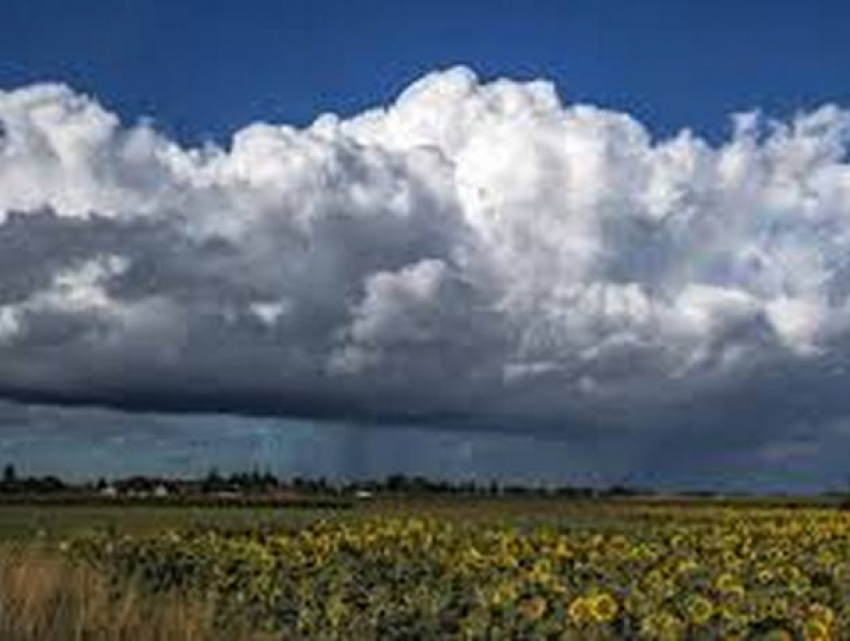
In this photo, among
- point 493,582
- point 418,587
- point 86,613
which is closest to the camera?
point 86,613

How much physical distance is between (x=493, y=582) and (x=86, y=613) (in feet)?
25.5

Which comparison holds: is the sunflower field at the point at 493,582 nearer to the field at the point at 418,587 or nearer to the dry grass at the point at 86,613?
the field at the point at 418,587

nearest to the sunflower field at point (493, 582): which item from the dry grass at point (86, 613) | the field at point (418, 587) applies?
the field at point (418, 587)

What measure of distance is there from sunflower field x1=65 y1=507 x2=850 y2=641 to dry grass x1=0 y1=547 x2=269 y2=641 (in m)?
1.23

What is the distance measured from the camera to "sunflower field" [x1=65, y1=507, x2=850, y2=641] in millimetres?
22109

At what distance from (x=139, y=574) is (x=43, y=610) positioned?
396 inches

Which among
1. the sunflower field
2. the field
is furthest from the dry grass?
the sunflower field

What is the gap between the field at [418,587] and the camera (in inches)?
853

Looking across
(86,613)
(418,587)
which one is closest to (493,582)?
(418,587)

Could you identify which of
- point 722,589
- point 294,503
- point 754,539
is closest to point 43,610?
point 722,589

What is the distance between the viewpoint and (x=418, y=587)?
28578 millimetres

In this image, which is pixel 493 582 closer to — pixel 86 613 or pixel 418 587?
pixel 418 587

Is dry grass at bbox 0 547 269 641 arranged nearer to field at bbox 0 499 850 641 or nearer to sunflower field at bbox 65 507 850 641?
field at bbox 0 499 850 641

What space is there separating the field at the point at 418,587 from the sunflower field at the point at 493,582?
0.12 ft
